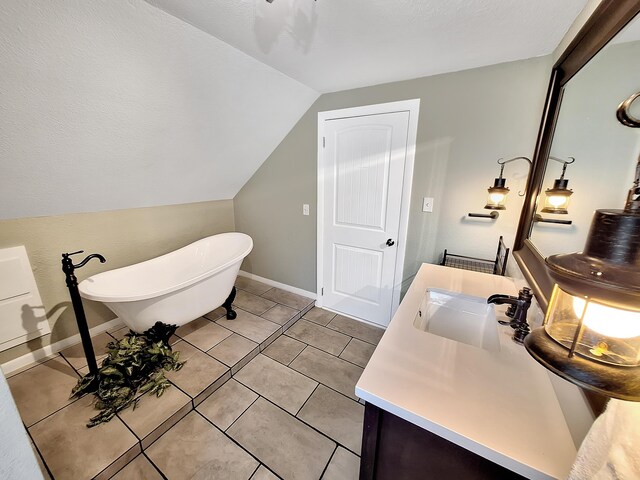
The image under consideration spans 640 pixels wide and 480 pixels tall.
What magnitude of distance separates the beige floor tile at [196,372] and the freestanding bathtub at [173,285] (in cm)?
27

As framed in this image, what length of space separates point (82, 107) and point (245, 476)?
84.8 inches

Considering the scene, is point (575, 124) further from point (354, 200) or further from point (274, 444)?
point (274, 444)

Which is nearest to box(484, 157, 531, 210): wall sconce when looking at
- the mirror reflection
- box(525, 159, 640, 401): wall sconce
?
the mirror reflection

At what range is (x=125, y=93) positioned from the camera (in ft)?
4.76

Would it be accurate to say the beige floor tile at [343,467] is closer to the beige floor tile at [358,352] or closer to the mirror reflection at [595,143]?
the beige floor tile at [358,352]

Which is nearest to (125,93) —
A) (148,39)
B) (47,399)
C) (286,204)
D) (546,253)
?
(148,39)

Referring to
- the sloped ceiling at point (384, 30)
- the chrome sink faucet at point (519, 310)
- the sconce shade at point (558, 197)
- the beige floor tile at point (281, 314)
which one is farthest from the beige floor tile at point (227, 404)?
the sloped ceiling at point (384, 30)

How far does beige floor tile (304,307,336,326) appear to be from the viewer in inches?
103

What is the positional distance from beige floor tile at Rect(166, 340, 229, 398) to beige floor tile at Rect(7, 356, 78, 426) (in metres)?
0.62

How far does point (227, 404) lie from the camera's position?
169 centimetres

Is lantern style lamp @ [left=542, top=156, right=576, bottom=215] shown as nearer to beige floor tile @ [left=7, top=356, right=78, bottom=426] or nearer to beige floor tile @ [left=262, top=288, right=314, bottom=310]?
beige floor tile @ [left=262, top=288, right=314, bottom=310]

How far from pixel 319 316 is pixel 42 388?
2.12 m

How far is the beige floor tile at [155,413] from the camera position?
145 centimetres

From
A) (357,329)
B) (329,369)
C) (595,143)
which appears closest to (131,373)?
(329,369)
